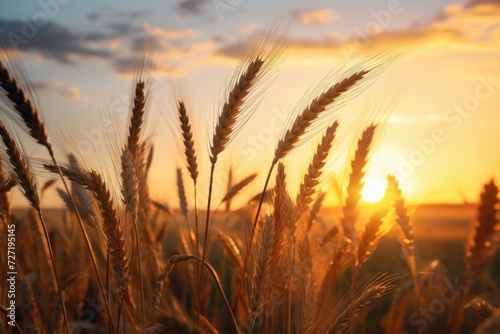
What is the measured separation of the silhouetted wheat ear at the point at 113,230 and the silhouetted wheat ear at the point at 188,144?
0.52 metres

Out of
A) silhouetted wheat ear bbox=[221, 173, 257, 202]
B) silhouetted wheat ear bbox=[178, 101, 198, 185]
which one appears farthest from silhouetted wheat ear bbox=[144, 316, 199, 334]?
silhouetted wheat ear bbox=[221, 173, 257, 202]

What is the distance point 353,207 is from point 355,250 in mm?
204

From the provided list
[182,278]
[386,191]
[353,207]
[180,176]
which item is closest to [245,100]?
[353,207]

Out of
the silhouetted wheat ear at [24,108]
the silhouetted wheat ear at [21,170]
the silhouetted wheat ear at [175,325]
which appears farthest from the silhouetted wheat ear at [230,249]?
the silhouetted wheat ear at [175,325]

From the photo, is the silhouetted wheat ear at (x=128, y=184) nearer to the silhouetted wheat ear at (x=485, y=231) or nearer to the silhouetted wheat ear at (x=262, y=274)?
the silhouetted wheat ear at (x=262, y=274)

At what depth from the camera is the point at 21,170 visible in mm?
2080

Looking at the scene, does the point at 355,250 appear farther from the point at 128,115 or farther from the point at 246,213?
the point at 128,115

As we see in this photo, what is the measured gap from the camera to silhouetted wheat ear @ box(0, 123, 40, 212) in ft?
6.79

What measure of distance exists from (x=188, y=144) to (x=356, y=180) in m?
0.83

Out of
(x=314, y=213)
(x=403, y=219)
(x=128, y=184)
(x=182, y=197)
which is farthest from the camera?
(x=182, y=197)

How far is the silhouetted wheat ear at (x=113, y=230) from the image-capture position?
2061mm

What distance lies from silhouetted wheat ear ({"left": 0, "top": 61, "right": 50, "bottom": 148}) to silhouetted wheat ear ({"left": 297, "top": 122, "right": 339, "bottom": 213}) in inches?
42.7

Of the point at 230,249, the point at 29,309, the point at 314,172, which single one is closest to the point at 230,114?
the point at 314,172

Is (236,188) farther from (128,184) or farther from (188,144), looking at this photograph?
(128,184)
